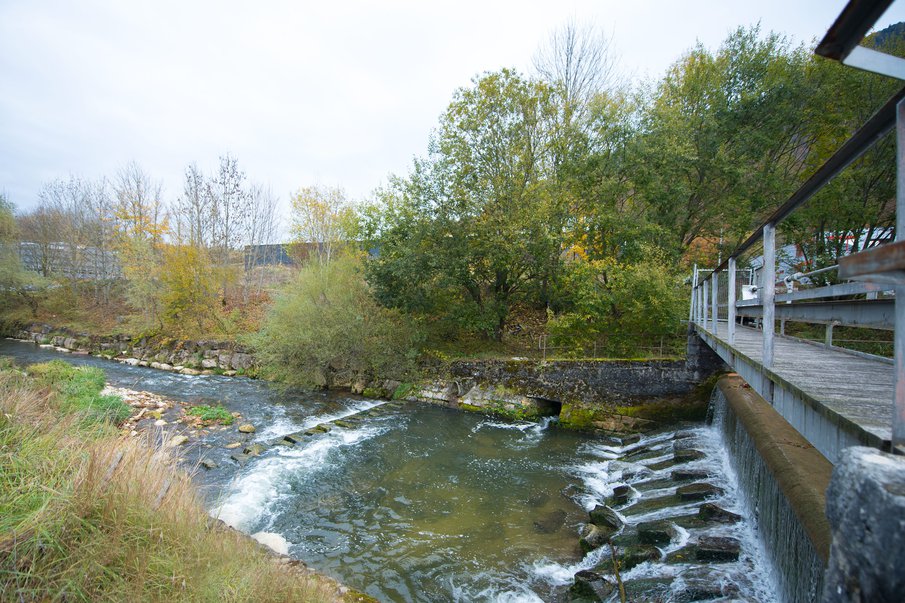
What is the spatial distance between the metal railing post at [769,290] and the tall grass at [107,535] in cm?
441

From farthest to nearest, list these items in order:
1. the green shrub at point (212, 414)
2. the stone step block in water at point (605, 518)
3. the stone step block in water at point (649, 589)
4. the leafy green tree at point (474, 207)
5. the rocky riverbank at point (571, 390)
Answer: the leafy green tree at point (474, 207) → the rocky riverbank at point (571, 390) → the green shrub at point (212, 414) → the stone step block in water at point (605, 518) → the stone step block in water at point (649, 589)

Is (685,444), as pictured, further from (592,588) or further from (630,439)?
(592,588)

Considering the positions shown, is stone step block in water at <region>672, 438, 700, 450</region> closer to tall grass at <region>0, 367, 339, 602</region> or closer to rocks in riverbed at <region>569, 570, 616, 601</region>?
rocks in riverbed at <region>569, 570, 616, 601</region>

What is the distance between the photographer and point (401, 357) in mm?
15250

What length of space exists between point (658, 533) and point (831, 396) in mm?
4386

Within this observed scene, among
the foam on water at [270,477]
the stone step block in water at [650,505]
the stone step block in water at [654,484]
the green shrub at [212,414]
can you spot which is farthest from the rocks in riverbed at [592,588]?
the green shrub at [212,414]

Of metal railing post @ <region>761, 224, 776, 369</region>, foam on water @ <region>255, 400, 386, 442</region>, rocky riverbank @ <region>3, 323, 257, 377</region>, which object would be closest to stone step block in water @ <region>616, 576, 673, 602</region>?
metal railing post @ <region>761, 224, 776, 369</region>

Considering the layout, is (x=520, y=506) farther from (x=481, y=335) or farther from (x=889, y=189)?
(x=889, y=189)

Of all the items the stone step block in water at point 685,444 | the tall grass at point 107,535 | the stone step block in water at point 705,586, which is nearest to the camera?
the tall grass at point 107,535

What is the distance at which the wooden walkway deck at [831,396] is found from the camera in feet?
6.57

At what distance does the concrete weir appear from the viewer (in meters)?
3.76

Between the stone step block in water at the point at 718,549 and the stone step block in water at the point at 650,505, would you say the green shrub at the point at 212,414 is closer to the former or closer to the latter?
the stone step block in water at the point at 650,505

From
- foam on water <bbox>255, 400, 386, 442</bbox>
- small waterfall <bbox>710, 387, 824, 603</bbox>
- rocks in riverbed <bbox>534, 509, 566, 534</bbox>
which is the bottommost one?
rocks in riverbed <bbox>534, 509, 566, 534</bbox>

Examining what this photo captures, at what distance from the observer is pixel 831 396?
260cm
